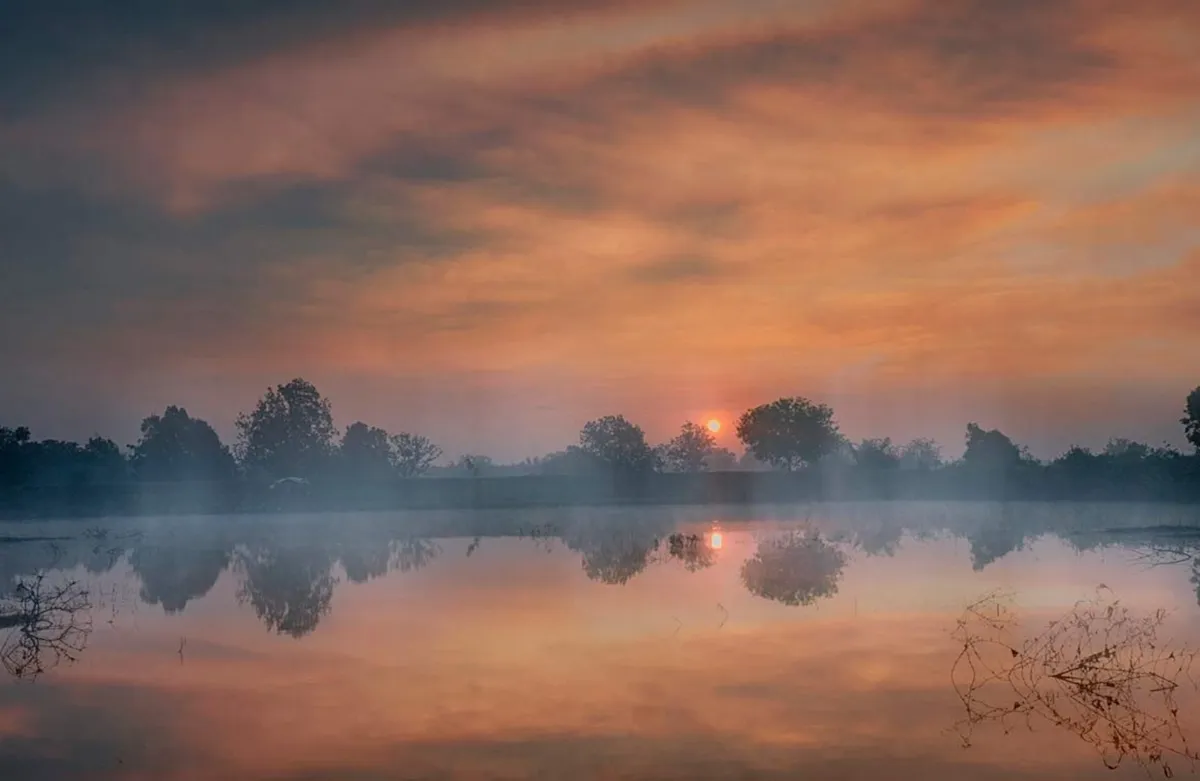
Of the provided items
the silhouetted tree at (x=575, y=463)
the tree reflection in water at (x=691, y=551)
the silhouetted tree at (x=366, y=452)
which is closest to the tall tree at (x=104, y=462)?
the silhouetted tree at (x=366, y=452)

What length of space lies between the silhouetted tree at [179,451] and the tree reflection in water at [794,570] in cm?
6837

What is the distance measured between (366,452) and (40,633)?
87843 millimetres

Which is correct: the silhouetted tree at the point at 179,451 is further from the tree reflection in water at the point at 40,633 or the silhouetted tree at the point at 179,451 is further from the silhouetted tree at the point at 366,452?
the tree reflection in water at the point at 40,633

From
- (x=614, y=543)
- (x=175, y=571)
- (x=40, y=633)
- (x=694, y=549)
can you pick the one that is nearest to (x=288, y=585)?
(x=175, y=571)

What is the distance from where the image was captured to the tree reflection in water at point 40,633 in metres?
17.4

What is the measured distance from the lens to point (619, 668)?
1544 cm

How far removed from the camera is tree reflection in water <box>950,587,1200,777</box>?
11516 mm

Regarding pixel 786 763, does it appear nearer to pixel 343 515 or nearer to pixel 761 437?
pixel 343 515

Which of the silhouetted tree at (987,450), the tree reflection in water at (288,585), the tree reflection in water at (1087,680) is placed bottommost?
the tree reflection in water at (1087,680)

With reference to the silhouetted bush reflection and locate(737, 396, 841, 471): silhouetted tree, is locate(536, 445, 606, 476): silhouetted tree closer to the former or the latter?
locate(737, 396, 841, 471): silhouetted tree

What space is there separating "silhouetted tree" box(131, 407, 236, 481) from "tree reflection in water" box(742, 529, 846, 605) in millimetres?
68368

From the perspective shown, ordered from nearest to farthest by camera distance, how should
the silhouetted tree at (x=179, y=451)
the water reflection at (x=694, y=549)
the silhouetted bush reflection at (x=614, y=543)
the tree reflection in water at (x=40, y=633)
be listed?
the tree reflection in water at (x=40, y=633)
the silhouetted bush reflection at (x=614, y=543)
the water reflection at (x=694, y=549)
the silhouetted tree at (x=179, y=451)

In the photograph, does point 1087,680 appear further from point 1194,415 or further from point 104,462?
point 104,462

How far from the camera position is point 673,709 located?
12.9 metres
